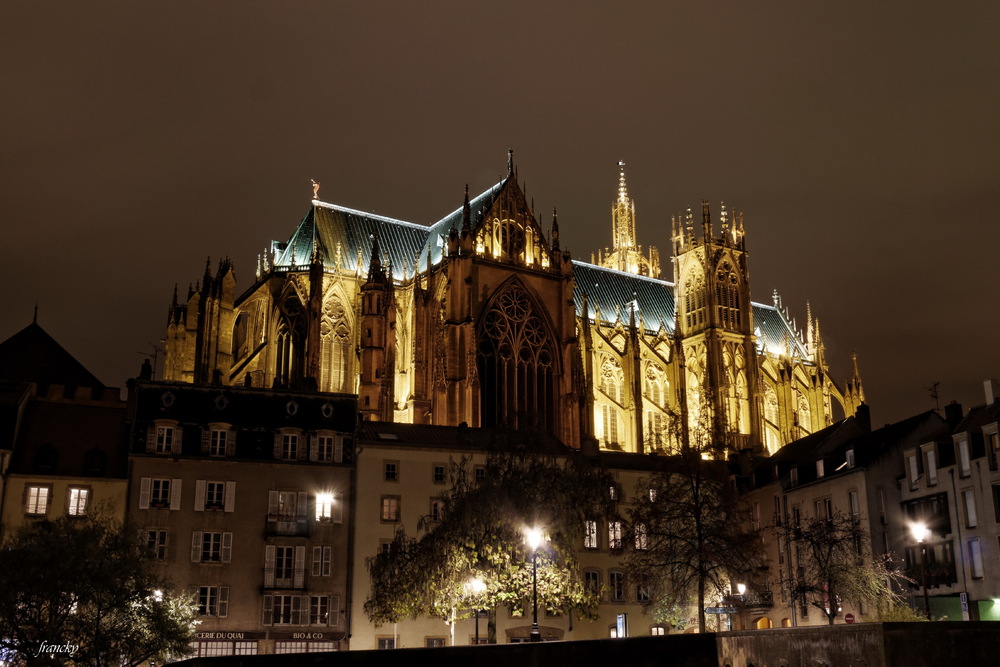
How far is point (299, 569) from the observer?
157 ft

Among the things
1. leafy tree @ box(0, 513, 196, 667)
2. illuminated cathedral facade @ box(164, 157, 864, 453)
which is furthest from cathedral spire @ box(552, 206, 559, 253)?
leafy tree @ box(0, 513, 196, 667)

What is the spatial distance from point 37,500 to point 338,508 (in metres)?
11.5

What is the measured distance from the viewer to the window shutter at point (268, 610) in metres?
46.8

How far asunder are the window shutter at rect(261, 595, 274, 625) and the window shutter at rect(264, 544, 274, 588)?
49 cm

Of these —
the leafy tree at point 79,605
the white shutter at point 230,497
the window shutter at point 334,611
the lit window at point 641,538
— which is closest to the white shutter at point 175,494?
the white shutter at point 230,497

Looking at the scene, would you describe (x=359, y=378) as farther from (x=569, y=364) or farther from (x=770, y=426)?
(x=770, y=426)

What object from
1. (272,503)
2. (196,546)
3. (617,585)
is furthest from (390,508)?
(617,585)

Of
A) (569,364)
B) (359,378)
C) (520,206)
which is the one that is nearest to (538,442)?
(359,378)

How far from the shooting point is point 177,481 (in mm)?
47969

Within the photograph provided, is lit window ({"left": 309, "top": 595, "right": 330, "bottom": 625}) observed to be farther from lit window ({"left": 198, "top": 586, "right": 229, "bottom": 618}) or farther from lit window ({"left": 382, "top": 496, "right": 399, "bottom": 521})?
lit window ({"left": 382, "top": 496, "right": 399, "bottom": 521})

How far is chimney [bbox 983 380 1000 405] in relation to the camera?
156 feet

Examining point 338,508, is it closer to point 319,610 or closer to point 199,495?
point 319,610

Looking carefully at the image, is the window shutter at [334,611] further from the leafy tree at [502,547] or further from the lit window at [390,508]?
the lit window at [390,508]

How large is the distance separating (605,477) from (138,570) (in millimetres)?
17087
